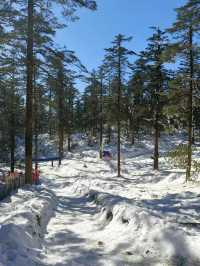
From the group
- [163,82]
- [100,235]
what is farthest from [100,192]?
[163,82]

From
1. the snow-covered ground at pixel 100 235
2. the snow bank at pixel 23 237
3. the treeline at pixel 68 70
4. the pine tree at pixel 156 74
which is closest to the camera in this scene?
the snow bank at pixel 23 237

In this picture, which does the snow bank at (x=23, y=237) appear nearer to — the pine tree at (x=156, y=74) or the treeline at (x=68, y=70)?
Answer: the treeline at (x=68, y=70)

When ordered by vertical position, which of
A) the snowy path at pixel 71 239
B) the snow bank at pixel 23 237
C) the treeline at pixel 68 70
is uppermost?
the treeline at pixel 68 70

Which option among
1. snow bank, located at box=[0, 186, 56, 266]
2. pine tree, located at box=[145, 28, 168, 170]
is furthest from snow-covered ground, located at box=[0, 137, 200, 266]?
pine tree, located at box=[145, 28, 168, 170]

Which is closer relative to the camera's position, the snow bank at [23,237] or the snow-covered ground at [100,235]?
the snow bank at [23,237]

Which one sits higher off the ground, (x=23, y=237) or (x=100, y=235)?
(x=23, y=237)

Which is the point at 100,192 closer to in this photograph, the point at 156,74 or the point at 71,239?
the point at 71,239

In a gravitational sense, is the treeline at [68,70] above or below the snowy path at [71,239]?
above

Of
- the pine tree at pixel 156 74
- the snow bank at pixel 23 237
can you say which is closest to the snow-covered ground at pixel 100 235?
the snow bank at pixel 23 237

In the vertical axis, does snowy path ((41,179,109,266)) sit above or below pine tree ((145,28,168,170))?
below

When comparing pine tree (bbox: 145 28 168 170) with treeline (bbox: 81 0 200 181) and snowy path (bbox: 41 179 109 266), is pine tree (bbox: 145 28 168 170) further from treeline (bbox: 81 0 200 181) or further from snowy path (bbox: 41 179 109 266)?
snowy path (bbox: 41 179 109 266)

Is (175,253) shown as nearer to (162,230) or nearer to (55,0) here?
(162,230)

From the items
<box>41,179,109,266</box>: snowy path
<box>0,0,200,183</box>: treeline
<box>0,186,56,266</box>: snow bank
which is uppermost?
<box>0,0,200,183</box>: treeline

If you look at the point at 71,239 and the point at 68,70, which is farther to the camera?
the point at 68,70
